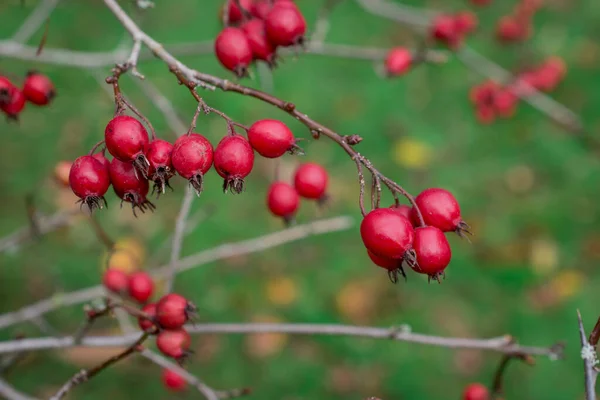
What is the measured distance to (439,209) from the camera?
5.67ft

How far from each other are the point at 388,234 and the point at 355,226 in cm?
348

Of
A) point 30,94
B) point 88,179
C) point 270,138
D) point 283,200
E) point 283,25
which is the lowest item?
point 88,179

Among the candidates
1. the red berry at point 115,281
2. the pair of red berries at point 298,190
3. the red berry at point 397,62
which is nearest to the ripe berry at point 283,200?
the pair of red berries at point 298,190

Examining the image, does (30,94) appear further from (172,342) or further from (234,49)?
(172,342)

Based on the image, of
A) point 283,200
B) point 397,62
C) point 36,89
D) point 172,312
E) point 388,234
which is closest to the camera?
point 388,234

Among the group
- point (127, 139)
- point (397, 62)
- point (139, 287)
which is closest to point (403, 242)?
point (127, 139)

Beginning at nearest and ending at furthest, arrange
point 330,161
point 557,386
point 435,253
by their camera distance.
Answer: point 435,253 → point 557,386 → point 330,161

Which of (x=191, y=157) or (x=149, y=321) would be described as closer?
(x=191, y=157)

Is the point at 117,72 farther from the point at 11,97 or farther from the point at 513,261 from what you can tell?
the point at 513,261

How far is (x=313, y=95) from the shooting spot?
5930 millimetres

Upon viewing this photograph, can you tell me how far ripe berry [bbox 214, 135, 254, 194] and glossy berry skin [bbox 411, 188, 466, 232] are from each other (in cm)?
51

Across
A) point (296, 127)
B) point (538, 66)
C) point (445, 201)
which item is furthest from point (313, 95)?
point (445, 201)

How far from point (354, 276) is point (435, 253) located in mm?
3348

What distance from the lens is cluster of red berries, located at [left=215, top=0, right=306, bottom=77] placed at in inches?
82.8
